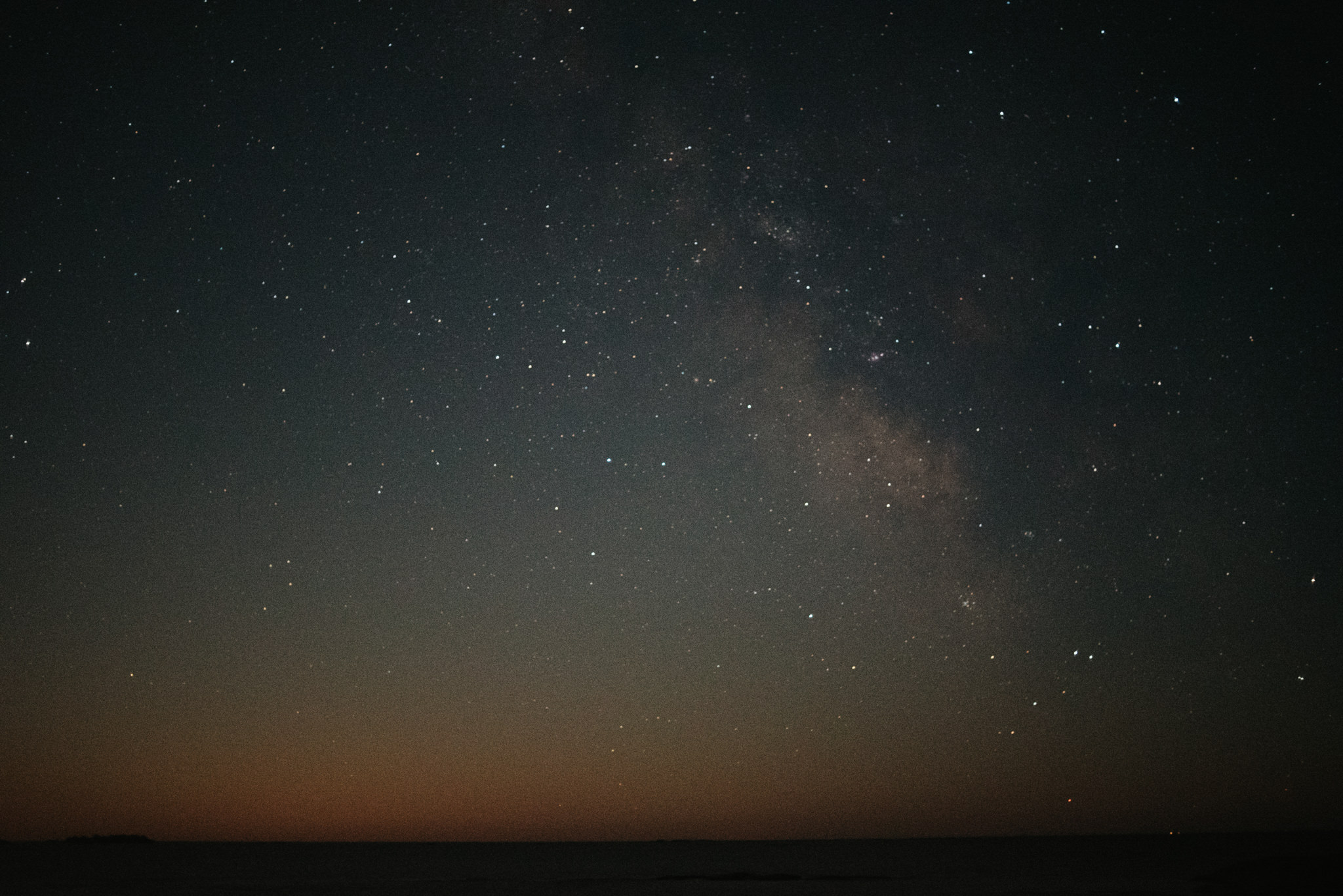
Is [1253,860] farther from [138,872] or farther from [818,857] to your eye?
[138,872]

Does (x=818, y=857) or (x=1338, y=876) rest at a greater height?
(x=1338, y=876)

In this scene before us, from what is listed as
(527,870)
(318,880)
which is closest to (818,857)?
(527,870)

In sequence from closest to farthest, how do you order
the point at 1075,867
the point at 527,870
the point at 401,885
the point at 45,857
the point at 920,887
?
the point at 920,887 < the point at 401,885 < the point at 1075,867 < the point at 527,870 < the point at 45,857

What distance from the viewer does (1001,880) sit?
3969 centimetres

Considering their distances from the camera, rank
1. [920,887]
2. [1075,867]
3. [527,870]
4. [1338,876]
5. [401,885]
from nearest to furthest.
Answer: [1338,876], [920,887], [401,885], [1075,867], [527,870]

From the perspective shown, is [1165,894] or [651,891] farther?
[651,891]

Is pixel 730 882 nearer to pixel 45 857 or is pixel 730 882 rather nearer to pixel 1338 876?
pixel 1338 876

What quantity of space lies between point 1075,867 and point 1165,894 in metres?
21.5

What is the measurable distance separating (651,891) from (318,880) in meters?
17.1

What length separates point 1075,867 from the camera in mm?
48750

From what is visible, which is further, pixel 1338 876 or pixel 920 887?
pixel 920 887

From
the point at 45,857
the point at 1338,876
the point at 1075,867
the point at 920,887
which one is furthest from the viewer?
the point at 45,857

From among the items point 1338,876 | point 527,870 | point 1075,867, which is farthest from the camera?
point 527,870

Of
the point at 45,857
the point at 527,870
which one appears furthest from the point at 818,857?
the point at 45,857
